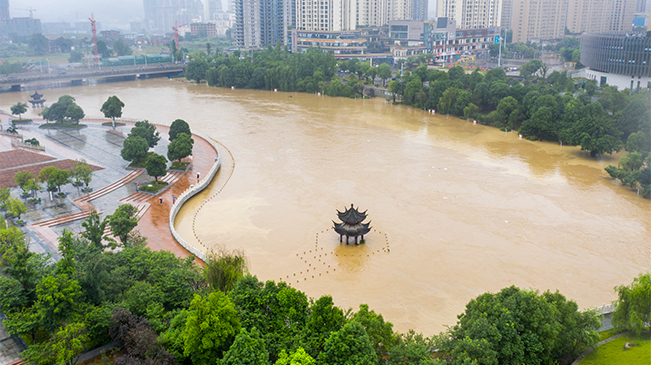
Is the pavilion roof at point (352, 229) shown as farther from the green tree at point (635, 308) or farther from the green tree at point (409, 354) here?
the green tree at point (635, 308)

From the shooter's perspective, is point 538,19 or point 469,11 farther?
point 538,19

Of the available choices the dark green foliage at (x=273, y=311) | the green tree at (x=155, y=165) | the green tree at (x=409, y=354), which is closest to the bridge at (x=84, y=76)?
the green tree at (x=155, y=165)

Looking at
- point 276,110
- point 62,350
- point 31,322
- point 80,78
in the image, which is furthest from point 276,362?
point 80,78

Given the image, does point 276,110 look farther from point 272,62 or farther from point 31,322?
point 31,322

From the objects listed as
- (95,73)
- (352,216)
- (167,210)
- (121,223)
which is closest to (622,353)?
(352,216)

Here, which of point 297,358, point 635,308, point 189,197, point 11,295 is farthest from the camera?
point 189,197

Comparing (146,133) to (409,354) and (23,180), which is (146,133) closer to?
(23,180)

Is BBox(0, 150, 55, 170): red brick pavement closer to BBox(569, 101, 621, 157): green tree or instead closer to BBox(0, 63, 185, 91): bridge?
BBox(569, 101, 621, 157): green tree
